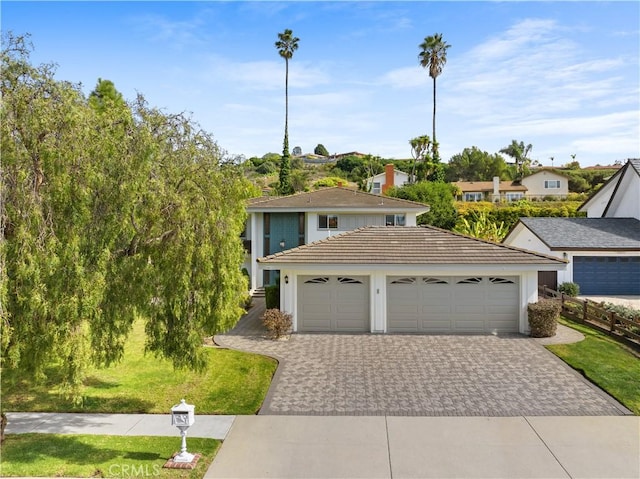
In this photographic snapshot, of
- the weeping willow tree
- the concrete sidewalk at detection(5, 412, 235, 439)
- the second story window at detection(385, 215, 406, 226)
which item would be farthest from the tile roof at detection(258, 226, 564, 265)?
the weeping willow tree

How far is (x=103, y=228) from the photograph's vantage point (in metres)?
7.93

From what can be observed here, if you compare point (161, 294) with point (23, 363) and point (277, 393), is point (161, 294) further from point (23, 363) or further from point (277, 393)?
point (277, 393)

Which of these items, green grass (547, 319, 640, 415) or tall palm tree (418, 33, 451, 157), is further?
tall palm tree (418, 33, 451, 157)

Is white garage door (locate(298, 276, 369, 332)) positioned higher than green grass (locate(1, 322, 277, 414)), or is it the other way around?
white garage door (locate(298, 276, 369, 332))

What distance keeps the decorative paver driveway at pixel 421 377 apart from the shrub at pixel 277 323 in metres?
0.41

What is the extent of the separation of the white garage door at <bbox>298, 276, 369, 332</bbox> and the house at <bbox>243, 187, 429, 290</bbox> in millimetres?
9054

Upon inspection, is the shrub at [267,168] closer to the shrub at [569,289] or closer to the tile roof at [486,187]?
the tile roof at [486,187]

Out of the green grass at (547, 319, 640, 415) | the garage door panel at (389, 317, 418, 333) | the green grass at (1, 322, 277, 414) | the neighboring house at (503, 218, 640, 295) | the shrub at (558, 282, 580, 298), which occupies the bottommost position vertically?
the green grass at (1, 322, 277, 414)

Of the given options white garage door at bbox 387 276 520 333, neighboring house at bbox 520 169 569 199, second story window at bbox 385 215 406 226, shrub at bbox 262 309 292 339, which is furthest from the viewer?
neighboring house at bbox 520 169 569 199

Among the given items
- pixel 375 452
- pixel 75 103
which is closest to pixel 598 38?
pixel 375 452

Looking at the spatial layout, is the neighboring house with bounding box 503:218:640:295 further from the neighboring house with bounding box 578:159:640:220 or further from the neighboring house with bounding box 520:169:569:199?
the neighboring house with bounding box 520:169:569:199

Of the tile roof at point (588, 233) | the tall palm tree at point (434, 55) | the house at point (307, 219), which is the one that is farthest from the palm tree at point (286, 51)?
the tile roof at point (588, 233)

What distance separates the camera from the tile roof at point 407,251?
56.7 ft

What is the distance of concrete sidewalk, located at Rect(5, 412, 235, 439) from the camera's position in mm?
9328
